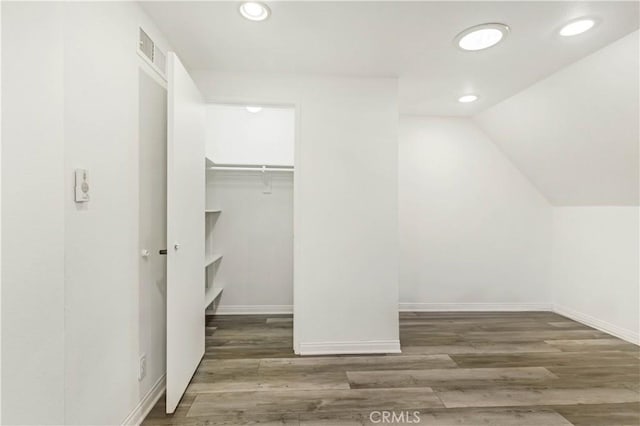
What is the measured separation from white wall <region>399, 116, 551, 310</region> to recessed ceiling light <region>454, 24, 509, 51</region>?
1.54 m

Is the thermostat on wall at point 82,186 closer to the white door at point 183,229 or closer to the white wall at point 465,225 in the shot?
the white door at point 183,229

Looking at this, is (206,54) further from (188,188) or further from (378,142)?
(378,142)

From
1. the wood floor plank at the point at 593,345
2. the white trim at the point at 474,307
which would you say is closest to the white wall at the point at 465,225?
the white trim at the point at 474,307

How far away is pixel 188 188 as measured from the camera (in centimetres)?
190

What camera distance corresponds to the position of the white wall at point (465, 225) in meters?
3.52

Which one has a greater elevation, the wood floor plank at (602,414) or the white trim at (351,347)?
the white trim at (351,347)

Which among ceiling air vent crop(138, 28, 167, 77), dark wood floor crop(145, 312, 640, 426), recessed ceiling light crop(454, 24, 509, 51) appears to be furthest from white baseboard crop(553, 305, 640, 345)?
ceiling air vent crop(138, 28, 167, 77)

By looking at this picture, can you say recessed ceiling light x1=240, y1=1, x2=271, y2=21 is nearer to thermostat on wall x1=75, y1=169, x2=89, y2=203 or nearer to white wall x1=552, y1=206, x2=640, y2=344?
thermostat on wall x1=75, y1=169, x2=89, y2=203

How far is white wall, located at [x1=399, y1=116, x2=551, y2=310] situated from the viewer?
139 inches

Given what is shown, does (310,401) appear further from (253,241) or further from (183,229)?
(253,241)

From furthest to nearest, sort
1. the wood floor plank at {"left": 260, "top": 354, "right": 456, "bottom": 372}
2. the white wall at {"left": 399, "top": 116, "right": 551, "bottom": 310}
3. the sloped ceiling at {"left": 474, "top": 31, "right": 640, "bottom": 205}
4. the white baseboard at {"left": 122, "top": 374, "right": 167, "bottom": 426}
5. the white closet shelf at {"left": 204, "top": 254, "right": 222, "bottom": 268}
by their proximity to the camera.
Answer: the white wall at {"left": 399, "top": 116, "right": 551, "bottom": 310} → the white closet shelf at {"left": 204, "top": 254, "right": 222, "bottom": 268} → the wood floor plank at {"left": 260, "top": 354, "right": 456, "bottom": 372} → the sloped ceiling at {"left": 474, "top": 31, "right": 640, "bottom": 205} → the white baseboard at {"left": 122, "top": 374, "right": 167, "bottom": 426}

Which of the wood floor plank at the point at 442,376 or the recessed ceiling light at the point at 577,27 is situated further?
the wood floor plank at the point at 442,376

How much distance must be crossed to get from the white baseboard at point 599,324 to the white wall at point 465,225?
18 centimetres

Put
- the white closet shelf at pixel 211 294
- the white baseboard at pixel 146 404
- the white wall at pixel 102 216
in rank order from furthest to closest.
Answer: the white closet shelf at pixel 211 294
the white baseboard at pixel 146 404
the white wall at pixel 102 216
